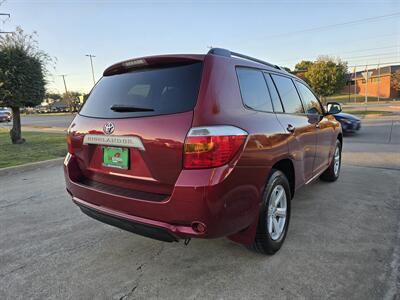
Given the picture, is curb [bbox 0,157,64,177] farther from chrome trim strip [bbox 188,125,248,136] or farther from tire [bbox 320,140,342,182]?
tire [bbox 320,140,342,182]

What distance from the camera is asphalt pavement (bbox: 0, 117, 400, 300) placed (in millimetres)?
2344

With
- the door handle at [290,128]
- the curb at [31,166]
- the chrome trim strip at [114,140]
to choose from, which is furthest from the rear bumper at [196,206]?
the curb at [31,166]

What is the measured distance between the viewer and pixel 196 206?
2.05 metres

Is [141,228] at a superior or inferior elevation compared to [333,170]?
superior

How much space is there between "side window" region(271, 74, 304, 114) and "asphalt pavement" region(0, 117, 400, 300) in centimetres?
134

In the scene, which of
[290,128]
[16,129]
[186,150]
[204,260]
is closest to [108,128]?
[186,150]

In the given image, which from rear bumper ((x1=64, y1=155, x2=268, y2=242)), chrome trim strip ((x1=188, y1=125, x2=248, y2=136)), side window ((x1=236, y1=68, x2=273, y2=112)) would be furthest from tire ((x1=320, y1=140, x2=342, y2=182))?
chrome trim strip ((x1=188, y1=125, x2=248, y2=136))

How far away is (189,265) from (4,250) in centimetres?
194

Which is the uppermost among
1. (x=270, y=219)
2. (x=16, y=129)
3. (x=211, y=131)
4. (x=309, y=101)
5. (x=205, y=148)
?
(x=309, y=101)

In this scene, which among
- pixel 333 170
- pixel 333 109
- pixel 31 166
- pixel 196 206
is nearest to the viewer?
pixel 196 206

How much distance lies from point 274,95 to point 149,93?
1.36m

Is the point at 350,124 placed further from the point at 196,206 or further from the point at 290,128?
the point at 196,206

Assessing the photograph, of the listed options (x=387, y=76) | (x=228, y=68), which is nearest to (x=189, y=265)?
(x=228, y=68)

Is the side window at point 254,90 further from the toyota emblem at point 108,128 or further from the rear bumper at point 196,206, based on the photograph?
the toyota emblem at point 108,128
